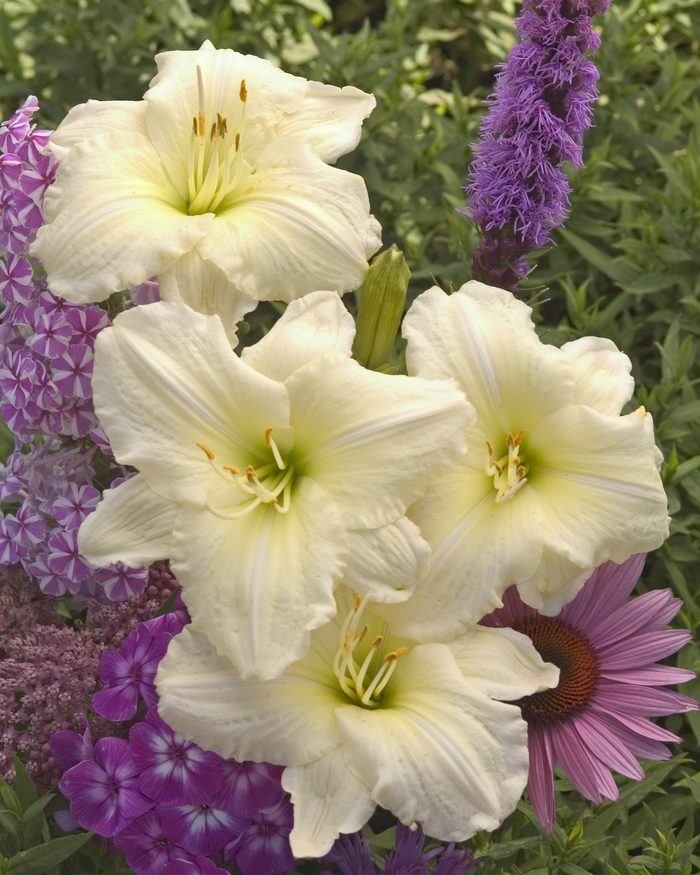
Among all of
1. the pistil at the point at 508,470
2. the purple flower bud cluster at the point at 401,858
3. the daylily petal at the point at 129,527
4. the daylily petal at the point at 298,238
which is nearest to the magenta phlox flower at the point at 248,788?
the purple flower bud cluster at the point at 401,858

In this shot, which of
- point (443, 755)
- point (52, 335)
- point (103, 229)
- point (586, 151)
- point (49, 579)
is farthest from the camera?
point (586, 151)

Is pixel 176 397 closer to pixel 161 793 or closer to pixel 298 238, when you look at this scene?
pixel 298 238

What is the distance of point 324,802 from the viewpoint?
899 millimetres

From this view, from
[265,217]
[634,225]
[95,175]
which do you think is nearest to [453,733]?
[265,217]

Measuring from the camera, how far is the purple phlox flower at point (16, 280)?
111cm

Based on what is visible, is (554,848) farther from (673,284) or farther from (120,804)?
(673,284)

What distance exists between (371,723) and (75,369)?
1.49 feet

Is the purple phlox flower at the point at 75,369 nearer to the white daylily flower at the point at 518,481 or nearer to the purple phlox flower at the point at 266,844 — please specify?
the white daylily flower at the point at 518,481

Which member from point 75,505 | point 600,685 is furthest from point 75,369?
point 600,685

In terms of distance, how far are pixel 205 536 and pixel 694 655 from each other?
31.6 inches

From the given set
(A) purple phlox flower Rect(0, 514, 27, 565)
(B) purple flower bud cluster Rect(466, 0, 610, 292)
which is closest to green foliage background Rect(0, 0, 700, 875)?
(A) purple phlox flower Rect(0, 514, 27, 565)

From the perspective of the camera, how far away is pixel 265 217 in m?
1.02

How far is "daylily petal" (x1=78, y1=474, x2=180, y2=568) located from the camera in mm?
933

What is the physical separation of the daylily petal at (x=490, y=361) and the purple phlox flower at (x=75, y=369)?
328 millimetres
